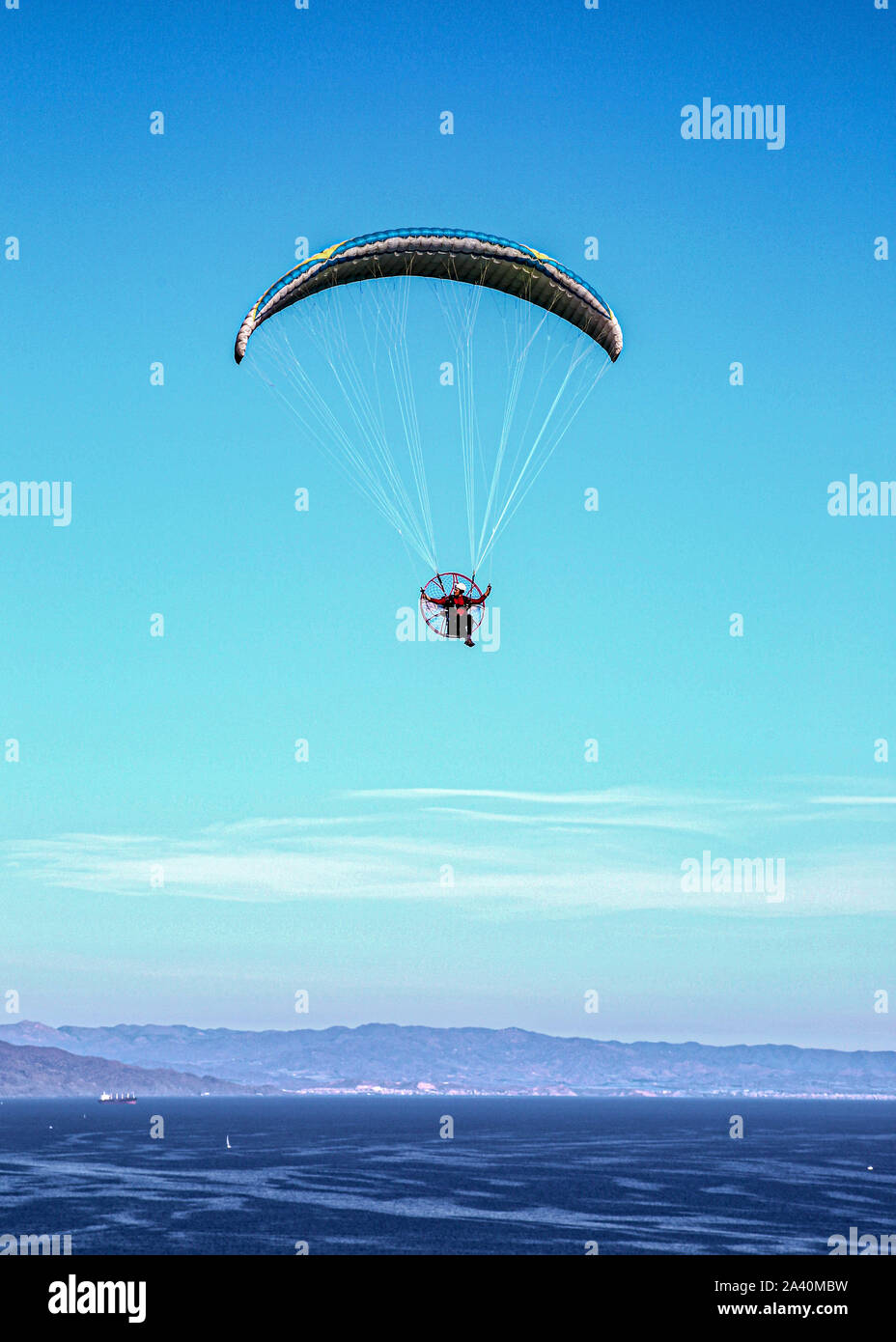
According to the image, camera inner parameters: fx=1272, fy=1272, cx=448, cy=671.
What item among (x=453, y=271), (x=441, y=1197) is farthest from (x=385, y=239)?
(x=441, y=1197)

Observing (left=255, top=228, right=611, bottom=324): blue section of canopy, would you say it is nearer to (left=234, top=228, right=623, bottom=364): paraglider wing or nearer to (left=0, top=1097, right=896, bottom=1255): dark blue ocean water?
(left=234, top=228, right=623, bottom=364): paraglider wing

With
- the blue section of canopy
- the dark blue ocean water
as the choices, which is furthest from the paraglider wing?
the dark blue ocean water

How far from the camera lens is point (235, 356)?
1435 inches

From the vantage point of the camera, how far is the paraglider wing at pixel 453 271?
116 ft

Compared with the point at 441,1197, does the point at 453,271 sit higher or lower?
higher

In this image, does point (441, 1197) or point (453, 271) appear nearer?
point (453, 271)

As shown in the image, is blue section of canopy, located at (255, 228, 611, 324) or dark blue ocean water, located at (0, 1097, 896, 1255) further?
dark blue ocean water, located at (0, 1097, 896, 1255)

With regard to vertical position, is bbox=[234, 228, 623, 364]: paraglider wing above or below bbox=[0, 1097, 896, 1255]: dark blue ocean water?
Answer: above

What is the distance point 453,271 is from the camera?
36250 mm

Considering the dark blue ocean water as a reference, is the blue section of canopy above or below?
above

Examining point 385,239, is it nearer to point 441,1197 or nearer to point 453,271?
point 453,271

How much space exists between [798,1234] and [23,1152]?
326 feet

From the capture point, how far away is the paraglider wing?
3522cm
